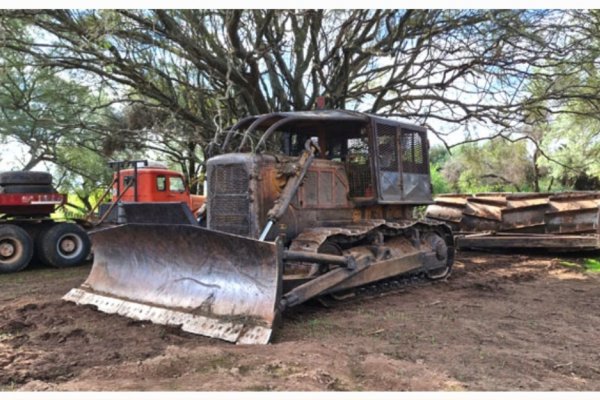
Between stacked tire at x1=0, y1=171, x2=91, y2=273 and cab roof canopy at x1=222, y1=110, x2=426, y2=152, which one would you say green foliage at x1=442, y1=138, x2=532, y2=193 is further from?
cab roof canopy at x1=222, y1=110, x2=426, y2=152

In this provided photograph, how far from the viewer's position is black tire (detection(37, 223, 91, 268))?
10797mm

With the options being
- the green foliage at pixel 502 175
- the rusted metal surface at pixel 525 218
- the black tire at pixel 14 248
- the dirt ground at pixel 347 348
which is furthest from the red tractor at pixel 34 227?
the green foliage at pixel 502 175

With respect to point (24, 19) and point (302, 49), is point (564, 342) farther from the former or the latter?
point (24, 19)

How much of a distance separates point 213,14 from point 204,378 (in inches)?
319

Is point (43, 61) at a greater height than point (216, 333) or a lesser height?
greater

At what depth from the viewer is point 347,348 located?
15.1 feet

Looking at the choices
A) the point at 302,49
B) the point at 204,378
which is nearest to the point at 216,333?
the point at 204,378

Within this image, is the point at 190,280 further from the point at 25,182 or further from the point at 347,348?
the point at 25,182

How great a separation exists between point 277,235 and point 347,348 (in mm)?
2117

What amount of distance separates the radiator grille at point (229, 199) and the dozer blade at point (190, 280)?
2.74 ft

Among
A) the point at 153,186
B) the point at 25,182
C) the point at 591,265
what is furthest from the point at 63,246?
the point at 591,265

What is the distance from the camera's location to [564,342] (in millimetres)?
4969

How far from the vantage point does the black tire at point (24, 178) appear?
10898 mm

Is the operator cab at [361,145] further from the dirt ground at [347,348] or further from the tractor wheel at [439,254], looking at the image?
the dirt ground at [347,348]
